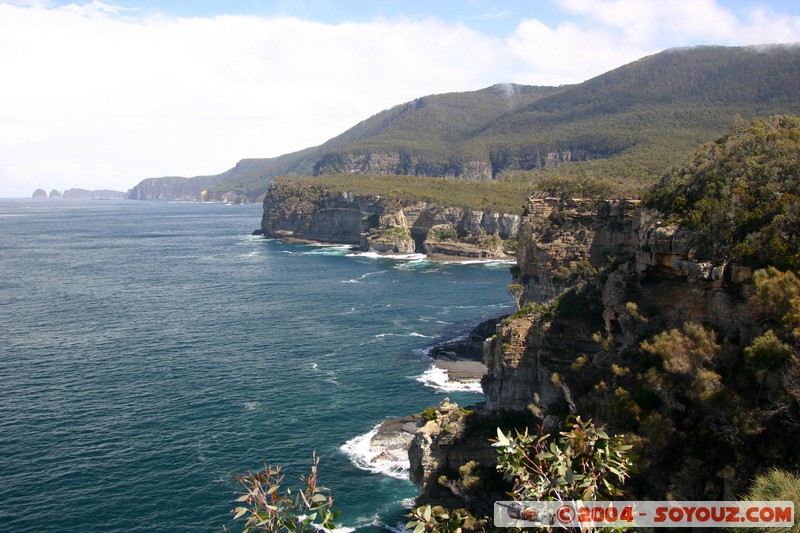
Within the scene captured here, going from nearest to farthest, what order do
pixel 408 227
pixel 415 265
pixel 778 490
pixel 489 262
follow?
pixel 778 490, pixel 415 265, pixel 489 262, pixel 408 227

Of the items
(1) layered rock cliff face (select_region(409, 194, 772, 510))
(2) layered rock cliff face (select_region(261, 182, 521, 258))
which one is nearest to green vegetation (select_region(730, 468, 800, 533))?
(1) layered rock cliff face (select_region(409, 194, 772, 510))

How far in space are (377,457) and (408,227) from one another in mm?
128291

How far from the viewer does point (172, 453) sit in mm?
47000

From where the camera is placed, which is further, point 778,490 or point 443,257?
point 443,257

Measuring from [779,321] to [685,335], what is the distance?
14.4ft

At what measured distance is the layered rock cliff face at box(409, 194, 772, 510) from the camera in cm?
2580

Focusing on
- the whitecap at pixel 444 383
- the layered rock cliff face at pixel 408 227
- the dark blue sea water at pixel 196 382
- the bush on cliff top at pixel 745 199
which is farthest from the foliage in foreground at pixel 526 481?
the layered rock cliff face at pixel 408 227

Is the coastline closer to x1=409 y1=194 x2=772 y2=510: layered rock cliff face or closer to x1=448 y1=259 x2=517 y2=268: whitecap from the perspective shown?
x1=448 y1=259 x2=517 y2=268: whitecap

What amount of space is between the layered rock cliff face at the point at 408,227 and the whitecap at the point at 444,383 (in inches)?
3540

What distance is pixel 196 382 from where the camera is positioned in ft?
201

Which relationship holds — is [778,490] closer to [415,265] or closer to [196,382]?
[196,382]

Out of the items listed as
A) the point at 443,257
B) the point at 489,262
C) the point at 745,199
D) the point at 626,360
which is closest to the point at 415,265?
the point at 443,257

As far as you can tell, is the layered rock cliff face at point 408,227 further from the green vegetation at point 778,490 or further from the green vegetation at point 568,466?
the green vegetation at point 568,466

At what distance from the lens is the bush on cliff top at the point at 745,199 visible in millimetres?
27609
